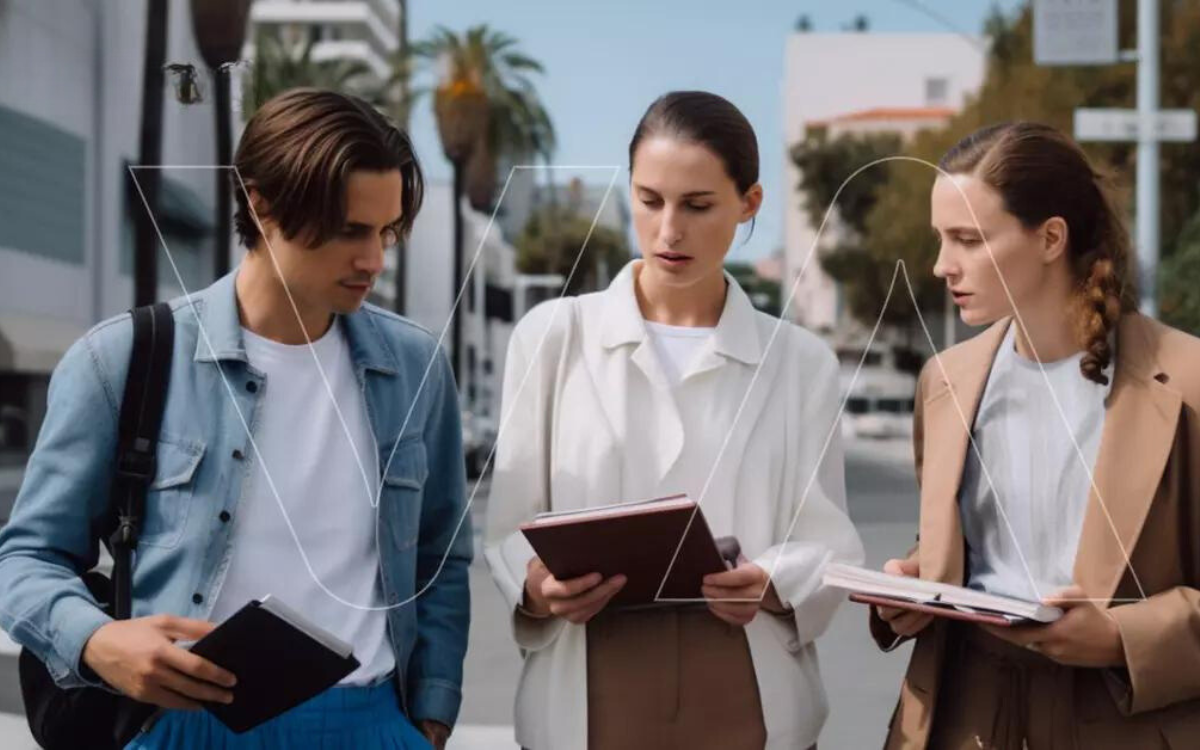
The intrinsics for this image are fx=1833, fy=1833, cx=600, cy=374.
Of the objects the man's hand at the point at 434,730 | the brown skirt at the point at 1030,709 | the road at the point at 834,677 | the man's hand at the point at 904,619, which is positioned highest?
the man's hand at the point at 904,619

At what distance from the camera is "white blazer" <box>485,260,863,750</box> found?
3027 millimetres

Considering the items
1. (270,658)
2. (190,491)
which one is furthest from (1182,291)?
(270,658)

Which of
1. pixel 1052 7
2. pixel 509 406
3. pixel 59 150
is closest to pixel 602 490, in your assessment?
pixel 509 406

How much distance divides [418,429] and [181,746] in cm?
63

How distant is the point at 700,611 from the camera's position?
9.86ft

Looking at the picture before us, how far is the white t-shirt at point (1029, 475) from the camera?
291cm

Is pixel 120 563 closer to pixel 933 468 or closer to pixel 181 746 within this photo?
pixel 181 746

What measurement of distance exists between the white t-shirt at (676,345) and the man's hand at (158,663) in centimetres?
94

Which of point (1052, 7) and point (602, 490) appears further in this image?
point (1052, 7)

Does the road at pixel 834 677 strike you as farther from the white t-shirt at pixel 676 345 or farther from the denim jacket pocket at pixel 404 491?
Result: the denim jacket pocket at pixel 404 491

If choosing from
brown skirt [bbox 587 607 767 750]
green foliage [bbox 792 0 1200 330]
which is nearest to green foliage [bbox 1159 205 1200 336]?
green foliage [bbox 792 0 1200 330]

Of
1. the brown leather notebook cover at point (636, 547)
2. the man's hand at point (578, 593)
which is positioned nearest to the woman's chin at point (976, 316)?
the brown leather notebook cover at point (636, 547)

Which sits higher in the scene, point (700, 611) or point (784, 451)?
point (784, 451)

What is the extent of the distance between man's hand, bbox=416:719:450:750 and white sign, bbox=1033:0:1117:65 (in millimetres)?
10407
